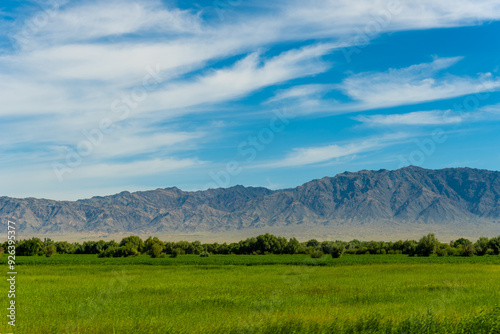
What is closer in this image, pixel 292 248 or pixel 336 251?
pixel 336 251

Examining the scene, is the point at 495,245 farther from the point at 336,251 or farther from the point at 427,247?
the point at 336,251

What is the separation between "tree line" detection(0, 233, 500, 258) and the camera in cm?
9512

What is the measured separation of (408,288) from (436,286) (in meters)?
2.87

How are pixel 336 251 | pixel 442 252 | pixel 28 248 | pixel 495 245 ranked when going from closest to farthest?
pixel 336 251 < pixel 442 252 < pixel 495 245 < pixel 28 248

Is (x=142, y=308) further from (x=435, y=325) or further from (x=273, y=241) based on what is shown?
(x=273, y=241)

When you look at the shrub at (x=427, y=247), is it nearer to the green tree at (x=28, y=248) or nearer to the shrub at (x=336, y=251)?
the shrub at (x=336, y=251)

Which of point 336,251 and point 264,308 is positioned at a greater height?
point 264,308

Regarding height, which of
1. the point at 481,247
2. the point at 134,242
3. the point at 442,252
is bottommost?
the point at 442,252

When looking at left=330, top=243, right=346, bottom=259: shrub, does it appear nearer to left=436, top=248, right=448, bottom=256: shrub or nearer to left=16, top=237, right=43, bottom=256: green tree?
left=436, top=248, right=448, bottom=256: shrub

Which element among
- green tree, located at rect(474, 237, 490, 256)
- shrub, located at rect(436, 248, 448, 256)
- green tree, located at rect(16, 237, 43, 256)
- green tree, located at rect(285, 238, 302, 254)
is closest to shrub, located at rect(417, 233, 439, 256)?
shrub, located at rect(436, 248, 448, 256)

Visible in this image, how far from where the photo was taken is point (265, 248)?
4518 inches

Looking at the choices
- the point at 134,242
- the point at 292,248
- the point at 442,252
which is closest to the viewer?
the point at 442,252

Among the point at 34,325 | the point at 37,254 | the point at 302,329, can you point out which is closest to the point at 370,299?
the point at 302,329

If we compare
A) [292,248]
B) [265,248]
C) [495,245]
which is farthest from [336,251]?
[495,245]
